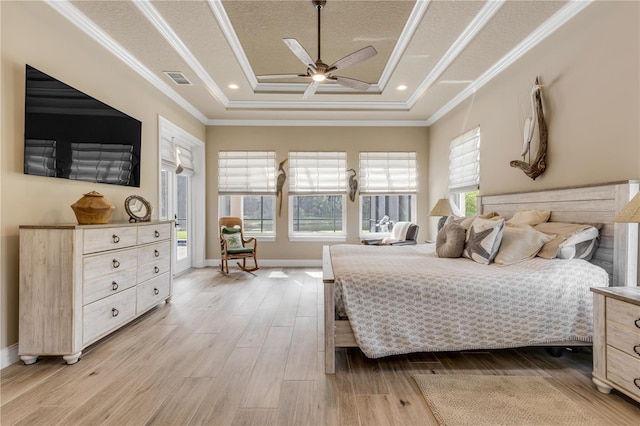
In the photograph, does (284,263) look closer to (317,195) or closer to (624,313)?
(317,195)

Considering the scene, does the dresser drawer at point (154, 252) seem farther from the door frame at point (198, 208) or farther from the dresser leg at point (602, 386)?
the dresser leg at point (602, 386)

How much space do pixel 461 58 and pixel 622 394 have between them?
3132 mm

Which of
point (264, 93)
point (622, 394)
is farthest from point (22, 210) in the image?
point (622, 394)

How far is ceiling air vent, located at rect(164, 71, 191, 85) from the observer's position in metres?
3.72

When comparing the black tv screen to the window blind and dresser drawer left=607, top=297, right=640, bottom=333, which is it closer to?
the window blind

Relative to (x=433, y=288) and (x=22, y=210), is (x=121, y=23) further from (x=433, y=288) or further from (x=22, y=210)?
(x=433, y=288)

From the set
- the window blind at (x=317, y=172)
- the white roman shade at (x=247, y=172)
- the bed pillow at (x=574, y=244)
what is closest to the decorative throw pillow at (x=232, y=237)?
the white roman shade at (x=247, y=172)

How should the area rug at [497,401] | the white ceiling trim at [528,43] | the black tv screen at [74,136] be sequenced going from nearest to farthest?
the area rug at [497,401], the black tv screen at [74,136], the white ceiling trim at [528,43]

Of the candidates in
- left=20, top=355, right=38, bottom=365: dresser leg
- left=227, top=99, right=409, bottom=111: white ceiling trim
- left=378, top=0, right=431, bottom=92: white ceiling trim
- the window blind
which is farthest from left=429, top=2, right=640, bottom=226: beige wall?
left=20, top=355, right=38, bottom=365: dresser leg

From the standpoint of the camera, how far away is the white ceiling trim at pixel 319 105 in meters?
4.90

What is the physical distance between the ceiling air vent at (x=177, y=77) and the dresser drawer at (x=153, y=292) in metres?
2.41

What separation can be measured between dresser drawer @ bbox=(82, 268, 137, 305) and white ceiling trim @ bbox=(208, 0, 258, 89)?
7.89 feet

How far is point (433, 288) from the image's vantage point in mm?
2059

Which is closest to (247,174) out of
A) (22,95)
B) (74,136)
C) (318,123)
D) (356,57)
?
(318,123)
